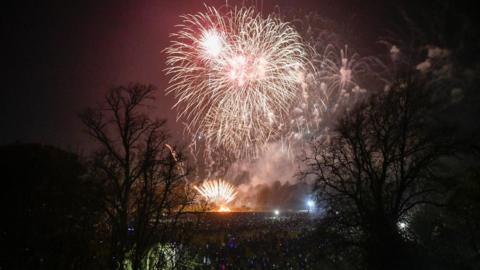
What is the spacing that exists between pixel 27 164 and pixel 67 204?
3.23 meters

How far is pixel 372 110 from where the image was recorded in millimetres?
23000

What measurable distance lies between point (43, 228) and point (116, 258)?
14.5ft

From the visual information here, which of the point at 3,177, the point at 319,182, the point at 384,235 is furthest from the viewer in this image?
the point at 319,182

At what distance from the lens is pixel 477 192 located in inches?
813

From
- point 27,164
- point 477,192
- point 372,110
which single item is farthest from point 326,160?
point 27,164

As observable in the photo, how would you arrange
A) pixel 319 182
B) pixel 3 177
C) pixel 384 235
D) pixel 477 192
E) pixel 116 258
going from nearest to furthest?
pixel 116 258 < pixel 3 177 < pixel 384 235 < pixel 477 192 < pixel 319 182

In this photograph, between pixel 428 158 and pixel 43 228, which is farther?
pixel 428 158

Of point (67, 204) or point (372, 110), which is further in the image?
point (372, 110)

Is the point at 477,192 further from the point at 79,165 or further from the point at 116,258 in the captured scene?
the point at 79,165

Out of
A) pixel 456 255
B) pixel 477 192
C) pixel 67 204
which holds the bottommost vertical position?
pixel 456 255

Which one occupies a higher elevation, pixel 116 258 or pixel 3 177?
pixel 3 177

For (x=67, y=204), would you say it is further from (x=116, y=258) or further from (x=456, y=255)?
(x=456, y=255)

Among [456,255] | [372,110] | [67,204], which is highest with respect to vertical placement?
[372,110]

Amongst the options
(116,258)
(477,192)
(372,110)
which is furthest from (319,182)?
(116,258)
